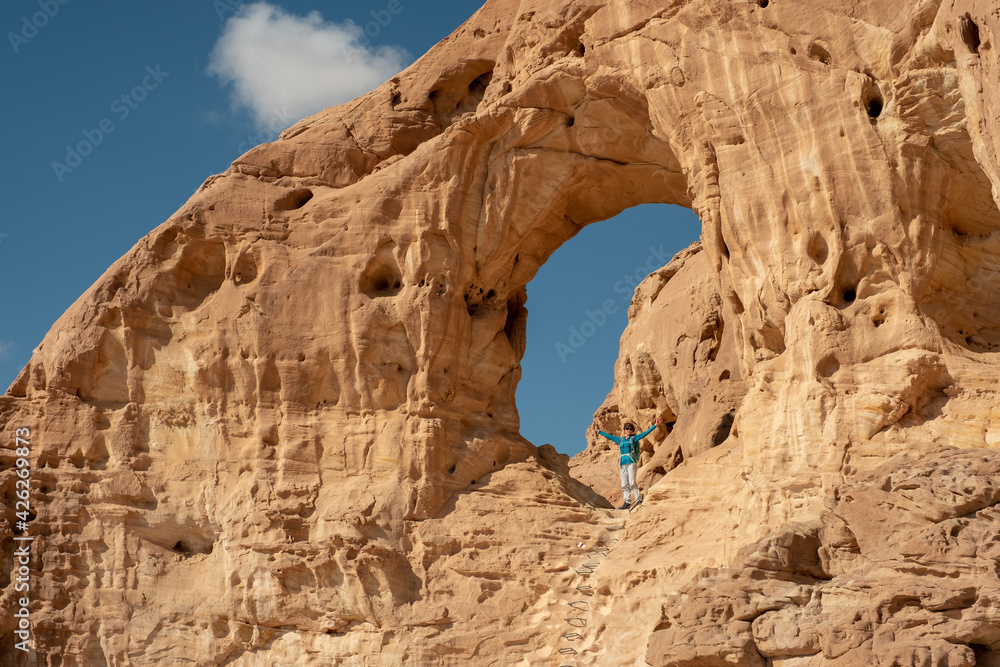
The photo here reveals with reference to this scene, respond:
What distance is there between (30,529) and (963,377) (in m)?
12.4

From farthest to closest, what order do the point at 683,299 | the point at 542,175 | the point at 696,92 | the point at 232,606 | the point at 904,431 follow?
1. the point at 683,299
2. the point at 542,175
3. the point at 232,606
4. the point at 696,92
5. the point at 904,431

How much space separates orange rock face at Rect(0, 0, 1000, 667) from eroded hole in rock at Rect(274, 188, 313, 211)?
58 mm

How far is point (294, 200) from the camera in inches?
697

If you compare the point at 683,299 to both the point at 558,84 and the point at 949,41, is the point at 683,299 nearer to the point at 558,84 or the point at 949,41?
the point at 558,84

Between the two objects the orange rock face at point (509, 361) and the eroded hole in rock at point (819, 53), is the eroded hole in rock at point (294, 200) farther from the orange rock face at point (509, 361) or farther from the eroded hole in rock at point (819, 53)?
the eroded hole in rock at point (819, 53)

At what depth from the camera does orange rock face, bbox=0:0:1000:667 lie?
492 inches

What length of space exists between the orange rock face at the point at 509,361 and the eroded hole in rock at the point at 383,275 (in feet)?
0.23

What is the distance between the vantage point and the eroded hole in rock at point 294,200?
1755 cm

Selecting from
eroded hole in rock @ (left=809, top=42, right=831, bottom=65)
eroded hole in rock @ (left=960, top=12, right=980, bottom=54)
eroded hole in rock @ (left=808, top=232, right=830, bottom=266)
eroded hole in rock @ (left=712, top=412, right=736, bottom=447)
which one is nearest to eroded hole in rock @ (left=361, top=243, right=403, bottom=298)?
eroded hole in rock @ (left=712, top=412, right=736, bottom=447)

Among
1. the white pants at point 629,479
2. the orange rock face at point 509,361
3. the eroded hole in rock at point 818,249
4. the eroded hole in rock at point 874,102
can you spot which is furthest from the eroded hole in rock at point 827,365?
the white pants at point 629,479

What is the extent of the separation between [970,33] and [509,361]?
8.17m

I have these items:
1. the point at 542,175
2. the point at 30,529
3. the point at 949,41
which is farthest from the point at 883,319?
the point at 30,529

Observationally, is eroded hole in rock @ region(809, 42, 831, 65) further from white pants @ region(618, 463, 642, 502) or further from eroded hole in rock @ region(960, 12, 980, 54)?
white pants @ region(618, 463, 642, 502)

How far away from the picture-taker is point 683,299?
73.8ft
